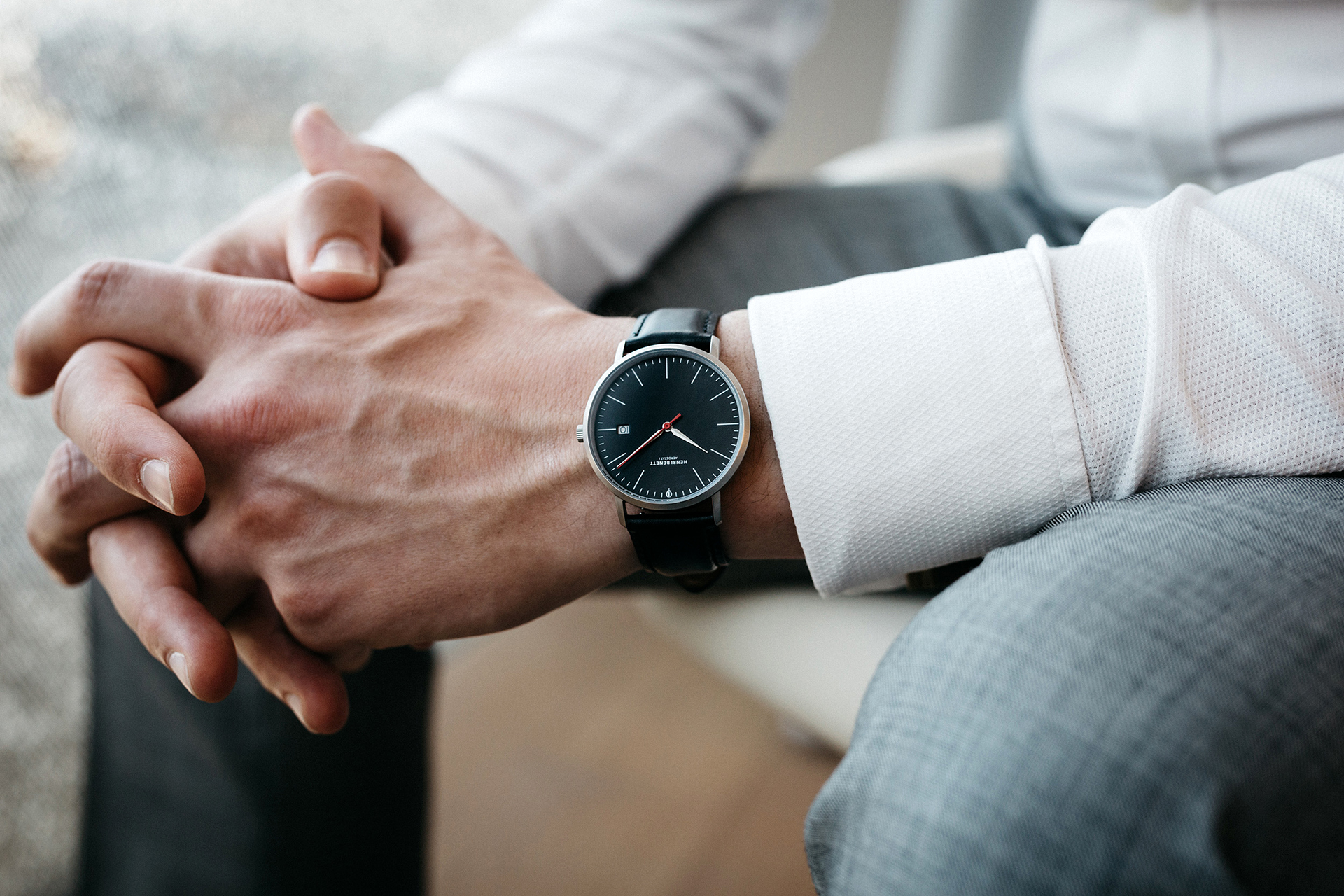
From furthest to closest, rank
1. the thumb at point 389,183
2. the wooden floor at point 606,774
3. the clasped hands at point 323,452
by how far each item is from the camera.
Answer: the wooden floor at point 606,774
the thumb at point 389,183
the clasped hands at point 323,452

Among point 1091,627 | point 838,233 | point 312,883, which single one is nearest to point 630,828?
point 312,883

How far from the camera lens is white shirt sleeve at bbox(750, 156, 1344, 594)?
474 mm

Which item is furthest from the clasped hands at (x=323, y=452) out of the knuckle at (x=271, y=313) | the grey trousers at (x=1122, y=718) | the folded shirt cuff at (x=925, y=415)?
the grey trousers at (x=1122, y=718)

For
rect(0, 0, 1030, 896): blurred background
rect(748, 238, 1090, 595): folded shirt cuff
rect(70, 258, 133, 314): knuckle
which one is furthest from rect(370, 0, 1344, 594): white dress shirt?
rect(0, 0, 1030, 896): blurred background

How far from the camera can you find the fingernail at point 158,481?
1.77 ft

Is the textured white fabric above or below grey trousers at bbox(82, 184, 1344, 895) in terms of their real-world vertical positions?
above

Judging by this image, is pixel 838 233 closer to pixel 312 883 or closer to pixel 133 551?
pixel 133 551

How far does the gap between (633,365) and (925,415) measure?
0.19 meters

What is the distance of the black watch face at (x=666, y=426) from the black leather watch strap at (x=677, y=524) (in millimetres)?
14

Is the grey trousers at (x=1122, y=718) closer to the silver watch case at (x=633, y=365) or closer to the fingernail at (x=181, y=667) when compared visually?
the silver watch case at (x=633, y=365)

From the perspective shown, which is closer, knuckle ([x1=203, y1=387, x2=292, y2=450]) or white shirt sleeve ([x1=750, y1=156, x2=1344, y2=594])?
white shirt sleeve ([x1=750, y1=156, x2=1344, y2=594])

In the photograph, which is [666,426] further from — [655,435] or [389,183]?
[389,183]

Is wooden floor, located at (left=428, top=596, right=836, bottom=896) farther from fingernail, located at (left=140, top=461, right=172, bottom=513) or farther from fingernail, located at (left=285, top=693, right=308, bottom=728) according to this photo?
fingernail, located at (left=140, top=461, right=172, bottom=513)

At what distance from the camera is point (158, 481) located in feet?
1.78
